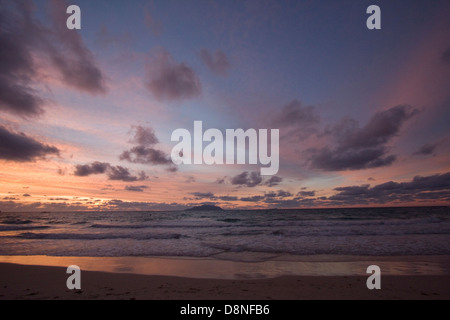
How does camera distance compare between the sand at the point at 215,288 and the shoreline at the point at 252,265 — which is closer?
the sand at the point at 215,288

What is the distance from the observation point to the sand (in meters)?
7.16

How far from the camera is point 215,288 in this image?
7.90 m

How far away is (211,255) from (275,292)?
798 cm

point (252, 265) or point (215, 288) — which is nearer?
point (215, 288)

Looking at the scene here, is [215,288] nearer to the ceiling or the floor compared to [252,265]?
nearer to the ceiling

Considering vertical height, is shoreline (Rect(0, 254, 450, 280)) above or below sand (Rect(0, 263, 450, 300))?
below

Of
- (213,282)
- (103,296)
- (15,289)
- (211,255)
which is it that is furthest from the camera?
(211,255)

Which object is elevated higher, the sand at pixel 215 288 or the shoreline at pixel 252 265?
the sand at pixel 215 288

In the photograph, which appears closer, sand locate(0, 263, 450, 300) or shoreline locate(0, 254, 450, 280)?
sand locate(0, 263, 450, 300)

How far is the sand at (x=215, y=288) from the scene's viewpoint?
282 inches

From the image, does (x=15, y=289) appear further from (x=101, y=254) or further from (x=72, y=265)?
(x=101, y=254)
